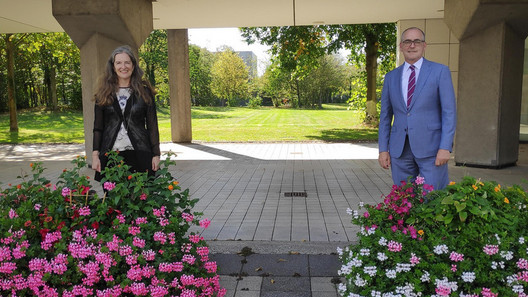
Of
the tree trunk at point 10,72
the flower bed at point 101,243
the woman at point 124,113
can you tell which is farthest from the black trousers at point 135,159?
the tree trunk at point 10,72

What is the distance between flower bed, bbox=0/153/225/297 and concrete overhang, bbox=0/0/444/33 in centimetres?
775

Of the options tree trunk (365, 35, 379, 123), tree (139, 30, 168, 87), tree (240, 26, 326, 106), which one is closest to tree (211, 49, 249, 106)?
tree (139, 30, 168, 87)

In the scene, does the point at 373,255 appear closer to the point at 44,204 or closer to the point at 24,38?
the point at 44,204

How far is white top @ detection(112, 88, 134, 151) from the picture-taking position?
3627 mm

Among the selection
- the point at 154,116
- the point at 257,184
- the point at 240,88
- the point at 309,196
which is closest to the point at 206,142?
the point at 257,184

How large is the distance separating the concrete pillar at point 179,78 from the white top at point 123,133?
428 inches

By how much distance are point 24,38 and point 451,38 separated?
17966mm

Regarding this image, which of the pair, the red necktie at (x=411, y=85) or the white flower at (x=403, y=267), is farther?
the red necktie at (x=411, y=85)

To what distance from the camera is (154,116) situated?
3.81m

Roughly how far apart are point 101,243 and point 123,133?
1.33m

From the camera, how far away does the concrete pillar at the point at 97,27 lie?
7.66 m

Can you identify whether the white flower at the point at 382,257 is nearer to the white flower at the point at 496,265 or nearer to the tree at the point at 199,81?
the white flower at the point at 496,265

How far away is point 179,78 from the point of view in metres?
14.3

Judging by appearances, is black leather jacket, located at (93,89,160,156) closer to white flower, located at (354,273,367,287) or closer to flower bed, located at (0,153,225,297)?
flower bed, located at (0,153,225,297)
